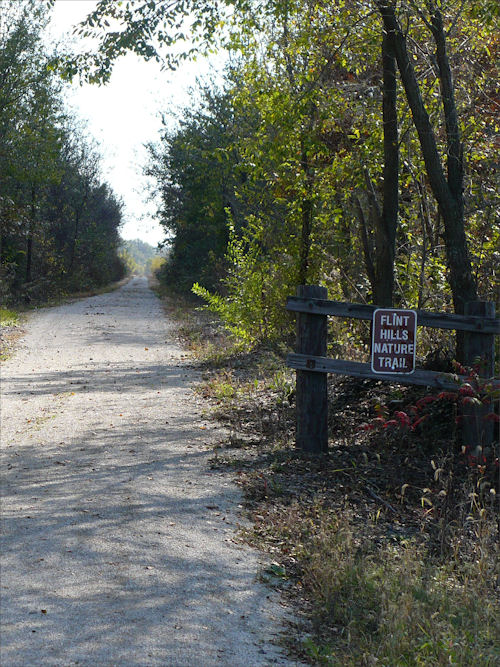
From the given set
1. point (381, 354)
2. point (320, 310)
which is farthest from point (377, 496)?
point (320, 310)

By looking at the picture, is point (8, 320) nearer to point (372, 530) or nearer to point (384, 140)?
point (384, 140)

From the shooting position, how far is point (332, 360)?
7.90 meters

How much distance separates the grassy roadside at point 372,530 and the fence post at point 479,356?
0.97ft

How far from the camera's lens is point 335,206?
39.5 feet

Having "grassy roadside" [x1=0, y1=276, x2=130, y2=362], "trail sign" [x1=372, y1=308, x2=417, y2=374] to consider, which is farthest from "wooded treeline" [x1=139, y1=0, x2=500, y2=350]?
"grassy roadside" [x1=0, y1=276, x2=130, y2=362]

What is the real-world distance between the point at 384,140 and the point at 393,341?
3.43m

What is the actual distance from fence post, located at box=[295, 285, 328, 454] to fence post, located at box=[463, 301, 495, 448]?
1.40 m

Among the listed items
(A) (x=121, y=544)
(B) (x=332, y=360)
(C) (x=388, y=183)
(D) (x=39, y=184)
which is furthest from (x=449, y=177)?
(D) (x=39, y=184)

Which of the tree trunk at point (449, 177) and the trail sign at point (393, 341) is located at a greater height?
the tree trunk at point (449, 177)

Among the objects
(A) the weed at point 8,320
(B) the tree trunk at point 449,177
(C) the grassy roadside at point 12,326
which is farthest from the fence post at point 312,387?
(A) the weed at point 8,320

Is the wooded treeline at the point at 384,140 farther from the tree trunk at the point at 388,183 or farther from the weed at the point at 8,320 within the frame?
the weed at the point at 8,320

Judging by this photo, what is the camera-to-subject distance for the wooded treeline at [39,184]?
29203mm

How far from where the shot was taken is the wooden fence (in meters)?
7.70

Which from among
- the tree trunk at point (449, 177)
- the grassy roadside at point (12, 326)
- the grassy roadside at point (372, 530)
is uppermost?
the tree trunk at point (449, 177)
